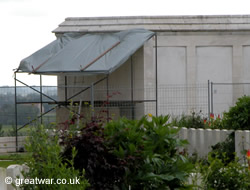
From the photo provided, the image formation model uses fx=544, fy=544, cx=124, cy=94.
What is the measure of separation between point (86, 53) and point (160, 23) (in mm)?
3272

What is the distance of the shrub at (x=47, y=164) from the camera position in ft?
20.5

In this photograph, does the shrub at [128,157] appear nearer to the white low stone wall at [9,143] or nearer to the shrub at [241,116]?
the shrub at [241,116]

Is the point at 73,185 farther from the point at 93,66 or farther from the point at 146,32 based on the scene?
the point at 146,32

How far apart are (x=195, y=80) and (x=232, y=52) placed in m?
1.73

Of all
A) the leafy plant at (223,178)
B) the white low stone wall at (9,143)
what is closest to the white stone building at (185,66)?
the white low stone wall at (9,143)

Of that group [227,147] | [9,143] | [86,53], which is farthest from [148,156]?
[9,143]

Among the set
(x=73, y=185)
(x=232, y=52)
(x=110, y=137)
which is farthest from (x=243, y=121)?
(x=232, y=52)

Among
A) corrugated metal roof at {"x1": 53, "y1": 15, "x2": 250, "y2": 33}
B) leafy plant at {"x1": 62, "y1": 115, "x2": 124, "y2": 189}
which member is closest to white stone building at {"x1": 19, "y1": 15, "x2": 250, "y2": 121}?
corrugated metal roof at {"x1": 53, "y1": 15, "x2": 250, "y2": 33}

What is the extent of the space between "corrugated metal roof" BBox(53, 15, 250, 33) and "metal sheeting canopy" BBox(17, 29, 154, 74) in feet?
1.83

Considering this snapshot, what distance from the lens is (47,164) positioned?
6539 millimetres

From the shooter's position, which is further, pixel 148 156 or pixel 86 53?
pixel 86 53

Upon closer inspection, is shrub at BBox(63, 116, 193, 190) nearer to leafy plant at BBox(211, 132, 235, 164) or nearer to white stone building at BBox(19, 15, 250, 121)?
leafy plant at BBox(211, 132, 235, 164)

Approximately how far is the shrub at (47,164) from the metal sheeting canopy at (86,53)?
10118mm

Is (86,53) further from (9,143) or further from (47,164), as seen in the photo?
(47,164)
